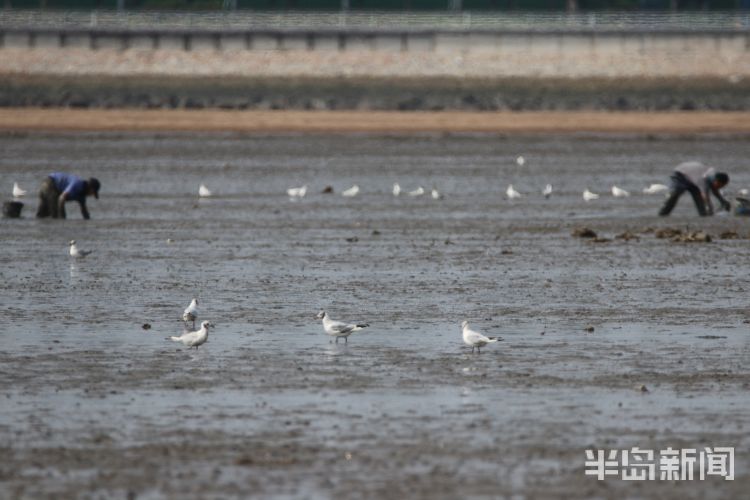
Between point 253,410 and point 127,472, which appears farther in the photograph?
point 253,410

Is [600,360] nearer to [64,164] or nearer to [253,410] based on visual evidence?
[253,410]

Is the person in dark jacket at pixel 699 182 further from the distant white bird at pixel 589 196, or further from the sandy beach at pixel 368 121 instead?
the sandy beach at pixel 368 121

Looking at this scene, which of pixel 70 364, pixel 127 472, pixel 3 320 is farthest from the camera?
pixel 3 320

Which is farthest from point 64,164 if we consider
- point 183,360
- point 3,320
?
point 183,360

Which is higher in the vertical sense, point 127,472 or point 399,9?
point 399,9

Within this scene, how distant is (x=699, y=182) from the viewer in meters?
31.3

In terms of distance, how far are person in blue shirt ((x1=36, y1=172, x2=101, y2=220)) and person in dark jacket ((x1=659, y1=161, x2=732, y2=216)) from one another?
11.6 metres

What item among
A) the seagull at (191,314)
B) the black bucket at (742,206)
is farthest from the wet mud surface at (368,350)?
the black bucket at (742,206)

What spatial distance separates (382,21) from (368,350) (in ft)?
239

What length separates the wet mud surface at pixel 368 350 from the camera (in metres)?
11.2

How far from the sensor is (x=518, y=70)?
82188 millimetres

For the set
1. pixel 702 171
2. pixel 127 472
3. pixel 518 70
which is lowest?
pixel 127 472

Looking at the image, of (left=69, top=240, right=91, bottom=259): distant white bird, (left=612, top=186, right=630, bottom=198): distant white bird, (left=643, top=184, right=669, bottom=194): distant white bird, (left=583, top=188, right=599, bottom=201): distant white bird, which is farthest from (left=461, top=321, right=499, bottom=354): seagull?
(left=643, top=184, right=669, bottom=194): distant white bird

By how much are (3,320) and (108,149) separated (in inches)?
1421
